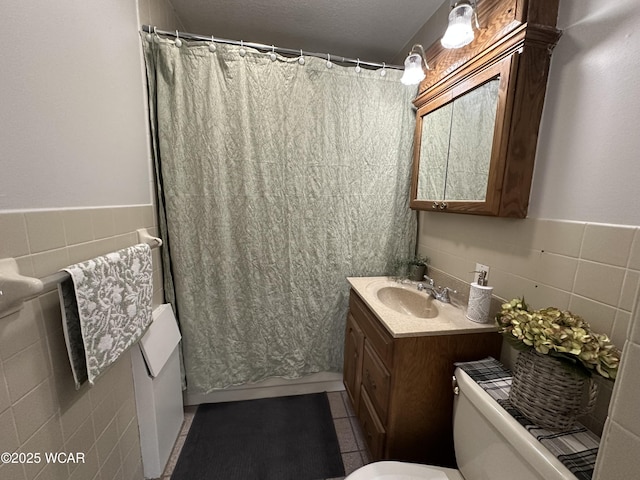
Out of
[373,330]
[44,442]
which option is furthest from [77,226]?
[373,330]

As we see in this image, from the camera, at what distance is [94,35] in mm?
888

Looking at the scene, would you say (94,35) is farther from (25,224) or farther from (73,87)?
(25,224)

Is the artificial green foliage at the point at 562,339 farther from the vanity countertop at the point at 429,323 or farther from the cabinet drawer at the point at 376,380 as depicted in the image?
the cabinet drawer at the point at 376,380

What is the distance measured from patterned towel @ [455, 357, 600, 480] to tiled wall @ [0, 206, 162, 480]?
1308 mm

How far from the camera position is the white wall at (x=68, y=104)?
0.61 metres

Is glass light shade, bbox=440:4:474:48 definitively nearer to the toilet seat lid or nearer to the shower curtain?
the shower curtain

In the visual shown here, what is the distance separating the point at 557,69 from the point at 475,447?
1300 mm

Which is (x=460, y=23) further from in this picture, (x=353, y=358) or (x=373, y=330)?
(x=353, y=358)

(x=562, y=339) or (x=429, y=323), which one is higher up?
(x=562, y=339)

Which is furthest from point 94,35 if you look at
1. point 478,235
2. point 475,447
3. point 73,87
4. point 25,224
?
point 475,447

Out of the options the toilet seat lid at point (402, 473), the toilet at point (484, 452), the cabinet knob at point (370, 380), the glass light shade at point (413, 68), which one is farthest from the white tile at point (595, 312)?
the glass light shade at point (413, 68)

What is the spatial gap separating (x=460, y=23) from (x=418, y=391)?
1423 millimetres

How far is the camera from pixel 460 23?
91 centimetres

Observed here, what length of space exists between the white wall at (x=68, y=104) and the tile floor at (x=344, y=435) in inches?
53.7
